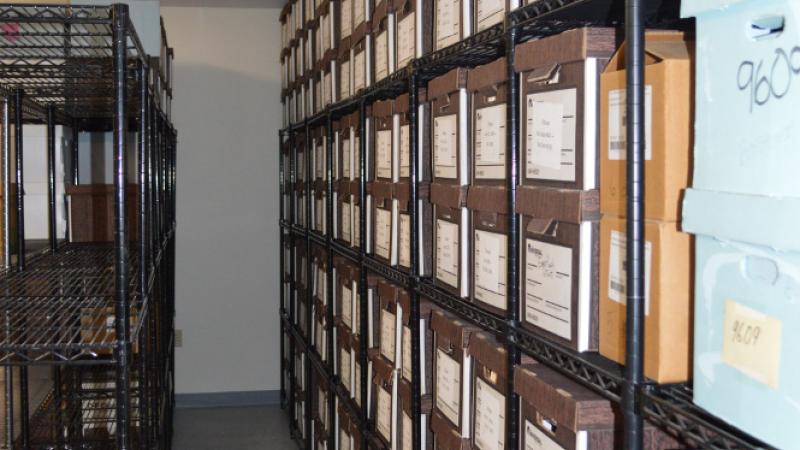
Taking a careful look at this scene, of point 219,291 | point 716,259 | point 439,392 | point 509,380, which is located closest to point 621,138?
point 716,259

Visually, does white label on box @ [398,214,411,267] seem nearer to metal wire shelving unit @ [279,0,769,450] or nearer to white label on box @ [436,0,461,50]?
metal wire shelving unit @ [279,0,769,450]

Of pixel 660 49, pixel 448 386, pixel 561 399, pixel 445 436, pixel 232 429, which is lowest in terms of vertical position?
pixel 232 429

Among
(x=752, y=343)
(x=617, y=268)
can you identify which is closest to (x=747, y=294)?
(x=752, y=343)

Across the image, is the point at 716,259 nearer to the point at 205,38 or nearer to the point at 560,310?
the point at 560,310

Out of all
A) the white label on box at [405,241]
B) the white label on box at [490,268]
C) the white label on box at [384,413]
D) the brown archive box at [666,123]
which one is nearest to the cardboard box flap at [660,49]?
the brown archive box at [666,123]

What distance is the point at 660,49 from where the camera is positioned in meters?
1.08

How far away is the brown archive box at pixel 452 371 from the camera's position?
5.81 ft

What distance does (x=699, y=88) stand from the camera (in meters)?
0.94

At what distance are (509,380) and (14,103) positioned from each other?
1900 mm

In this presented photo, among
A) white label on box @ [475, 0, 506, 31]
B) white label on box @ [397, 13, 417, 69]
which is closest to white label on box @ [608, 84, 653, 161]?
white label on box @ [475, 0, 506, 31]

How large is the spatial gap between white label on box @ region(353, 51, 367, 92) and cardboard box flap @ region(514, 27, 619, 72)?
1491mm

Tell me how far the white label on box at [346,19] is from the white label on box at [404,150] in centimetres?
86

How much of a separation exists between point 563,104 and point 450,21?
0.65m

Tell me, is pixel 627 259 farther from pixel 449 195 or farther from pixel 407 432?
pixel 407 432
